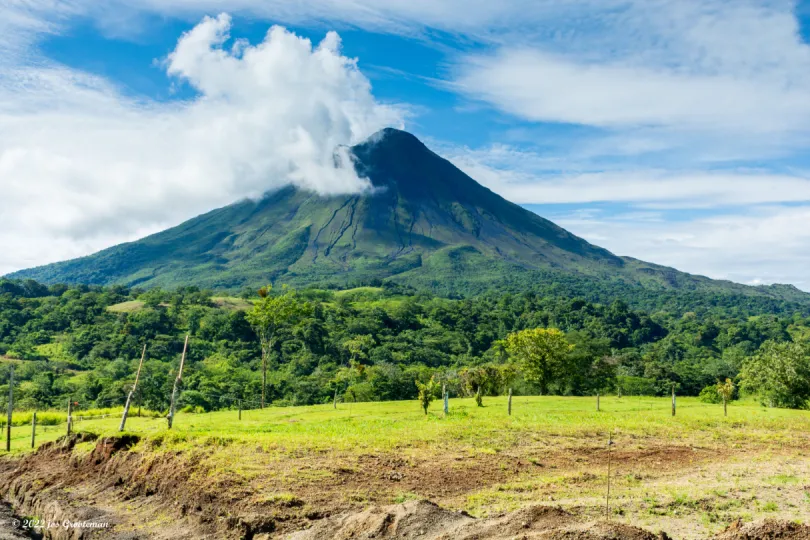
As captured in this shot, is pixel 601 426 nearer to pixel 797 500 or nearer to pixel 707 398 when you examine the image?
pixel 797 500

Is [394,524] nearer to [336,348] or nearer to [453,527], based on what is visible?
[453,527]

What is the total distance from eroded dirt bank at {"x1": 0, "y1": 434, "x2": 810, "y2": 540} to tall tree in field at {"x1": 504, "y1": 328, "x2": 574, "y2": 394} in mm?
28036

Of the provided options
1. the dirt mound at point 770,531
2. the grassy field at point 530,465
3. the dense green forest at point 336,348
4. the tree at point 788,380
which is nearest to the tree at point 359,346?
the dense green forest at point 336,348

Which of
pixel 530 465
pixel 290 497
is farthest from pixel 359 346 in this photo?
pixel 290 497

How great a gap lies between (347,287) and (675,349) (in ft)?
282

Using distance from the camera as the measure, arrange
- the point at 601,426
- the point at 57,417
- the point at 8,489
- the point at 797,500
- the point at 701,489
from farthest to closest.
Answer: the point at 57,417 → the point at 601,426 → the point at 8,489 → the point at 701,489 → the point at 797,500

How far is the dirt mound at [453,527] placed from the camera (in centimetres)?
Result: 888

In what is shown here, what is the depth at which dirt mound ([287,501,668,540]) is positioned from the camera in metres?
8.88

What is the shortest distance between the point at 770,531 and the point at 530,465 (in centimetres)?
702

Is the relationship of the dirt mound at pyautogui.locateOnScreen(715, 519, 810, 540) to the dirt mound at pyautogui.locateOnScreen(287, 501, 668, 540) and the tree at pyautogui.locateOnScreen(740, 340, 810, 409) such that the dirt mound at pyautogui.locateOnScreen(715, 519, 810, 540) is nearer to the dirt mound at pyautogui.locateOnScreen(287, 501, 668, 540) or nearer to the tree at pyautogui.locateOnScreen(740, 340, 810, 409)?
the dirt mound at pyautogui.locateOnScreen(287, 501, 668, 540)

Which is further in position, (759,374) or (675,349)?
(675,349)

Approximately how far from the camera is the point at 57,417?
3212 centimetres

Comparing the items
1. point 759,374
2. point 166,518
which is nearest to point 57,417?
point 166,518

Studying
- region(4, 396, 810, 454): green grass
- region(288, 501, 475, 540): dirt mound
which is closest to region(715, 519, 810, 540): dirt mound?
region(288, 501, 475, 540): dirt mound
